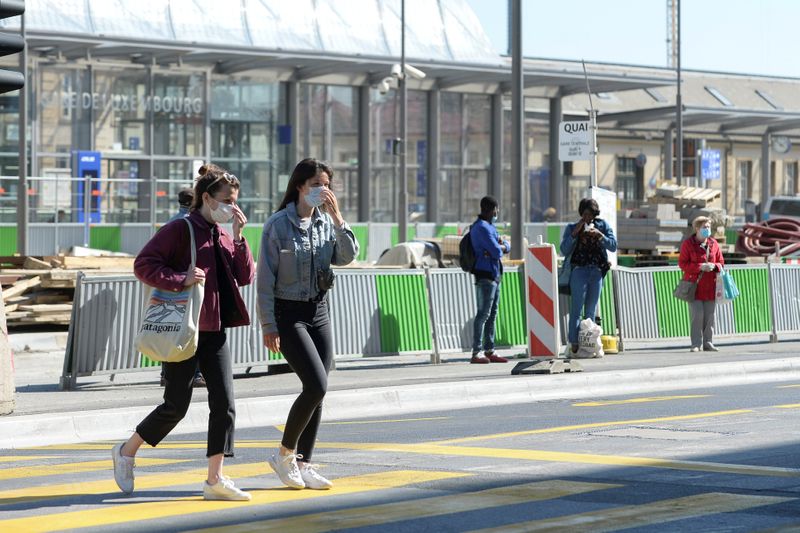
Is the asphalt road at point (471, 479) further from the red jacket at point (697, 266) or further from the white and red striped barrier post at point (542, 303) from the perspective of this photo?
the red jacket at point (697, 266)

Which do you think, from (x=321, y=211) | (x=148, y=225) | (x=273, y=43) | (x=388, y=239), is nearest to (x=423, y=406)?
(x=321, y=211)

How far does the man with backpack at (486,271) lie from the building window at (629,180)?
1964 inches

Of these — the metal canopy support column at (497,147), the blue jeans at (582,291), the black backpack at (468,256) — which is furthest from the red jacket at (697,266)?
the metal canopy support column at (497,147)

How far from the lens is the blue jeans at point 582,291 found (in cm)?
1855

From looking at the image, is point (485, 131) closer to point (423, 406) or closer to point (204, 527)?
point (423, 406)

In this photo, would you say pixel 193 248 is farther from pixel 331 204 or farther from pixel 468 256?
pixel 468 256

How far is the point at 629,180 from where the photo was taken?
68.8 m

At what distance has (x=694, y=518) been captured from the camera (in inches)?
304

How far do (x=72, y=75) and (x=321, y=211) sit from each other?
32.0 m

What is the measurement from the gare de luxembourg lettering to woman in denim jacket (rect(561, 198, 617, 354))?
2399cm

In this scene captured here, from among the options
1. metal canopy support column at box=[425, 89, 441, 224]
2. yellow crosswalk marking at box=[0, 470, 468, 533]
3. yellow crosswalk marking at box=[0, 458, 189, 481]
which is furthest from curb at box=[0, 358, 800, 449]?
metal canopy support column at box=[425, 89, 441, 224]

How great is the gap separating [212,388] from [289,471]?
0.68 m

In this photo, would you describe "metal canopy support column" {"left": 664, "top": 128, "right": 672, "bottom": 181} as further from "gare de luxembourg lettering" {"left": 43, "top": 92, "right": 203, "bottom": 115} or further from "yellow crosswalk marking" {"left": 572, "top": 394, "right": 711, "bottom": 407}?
"yellow crosswalk marking" {"left": 572, "top": 394, "right": 711, "bottom": 407}

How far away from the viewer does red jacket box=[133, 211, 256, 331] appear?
848 cm
